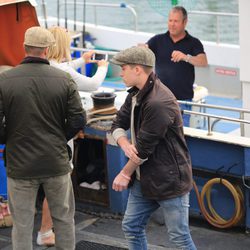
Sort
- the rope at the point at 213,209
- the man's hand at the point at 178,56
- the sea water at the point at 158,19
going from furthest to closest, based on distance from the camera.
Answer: the sea water at the point at 158,19, the man's hand at the point at 178,56, the rope at the point at 213,209

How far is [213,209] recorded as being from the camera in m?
5.32

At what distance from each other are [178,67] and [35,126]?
2530mm

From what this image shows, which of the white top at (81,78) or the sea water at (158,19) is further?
the sea water at (158,19)

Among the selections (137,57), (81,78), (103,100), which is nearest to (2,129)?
(137,57)

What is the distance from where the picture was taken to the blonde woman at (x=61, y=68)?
468cm

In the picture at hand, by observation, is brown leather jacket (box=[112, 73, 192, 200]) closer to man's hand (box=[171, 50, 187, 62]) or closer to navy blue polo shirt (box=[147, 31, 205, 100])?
man's hand (box=[171, 50, 187, 62])

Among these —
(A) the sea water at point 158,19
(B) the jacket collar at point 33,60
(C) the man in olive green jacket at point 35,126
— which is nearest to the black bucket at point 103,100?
(C) the man in olive green jacket at point 35,126

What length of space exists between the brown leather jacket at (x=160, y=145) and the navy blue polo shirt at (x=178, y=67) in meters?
2.36

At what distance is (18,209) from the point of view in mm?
4090

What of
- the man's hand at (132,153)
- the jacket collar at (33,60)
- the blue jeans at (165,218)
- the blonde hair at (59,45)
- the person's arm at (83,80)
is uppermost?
the blonde hair at (59,45)

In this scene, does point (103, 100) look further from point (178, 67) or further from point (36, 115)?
point (36, 115)

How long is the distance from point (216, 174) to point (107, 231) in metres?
1.00

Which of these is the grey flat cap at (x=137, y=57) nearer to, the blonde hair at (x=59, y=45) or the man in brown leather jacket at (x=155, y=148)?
→ the man in brown leather jacket at (x=155, y=148)

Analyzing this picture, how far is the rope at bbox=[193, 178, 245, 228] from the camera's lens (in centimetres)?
510
